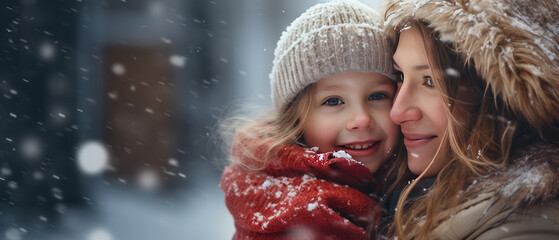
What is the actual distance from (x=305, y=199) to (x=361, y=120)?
0.40 m

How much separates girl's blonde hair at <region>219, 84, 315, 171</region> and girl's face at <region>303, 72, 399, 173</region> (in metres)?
0.10

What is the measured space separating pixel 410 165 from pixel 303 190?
0.40 m

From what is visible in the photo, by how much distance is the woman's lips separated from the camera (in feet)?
5.51

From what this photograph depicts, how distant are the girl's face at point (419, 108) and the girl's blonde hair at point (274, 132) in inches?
20.4

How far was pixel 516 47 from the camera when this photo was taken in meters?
1.31

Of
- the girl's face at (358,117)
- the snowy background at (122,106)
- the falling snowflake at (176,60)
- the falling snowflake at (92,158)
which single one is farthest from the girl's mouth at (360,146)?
the falling snowflake at (176,60)

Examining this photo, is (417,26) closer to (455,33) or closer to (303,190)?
(455,33)

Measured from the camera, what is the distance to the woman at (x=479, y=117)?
1.27 meters

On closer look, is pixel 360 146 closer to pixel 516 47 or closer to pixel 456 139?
pixel 456 139

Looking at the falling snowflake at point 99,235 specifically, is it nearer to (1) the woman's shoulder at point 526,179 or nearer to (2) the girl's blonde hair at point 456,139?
(2) the girl's blonde hair at point 456,139

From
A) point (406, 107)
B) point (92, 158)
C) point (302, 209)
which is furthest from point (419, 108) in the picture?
point (92, 158)

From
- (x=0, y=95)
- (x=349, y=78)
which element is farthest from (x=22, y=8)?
(x=349, y=78)

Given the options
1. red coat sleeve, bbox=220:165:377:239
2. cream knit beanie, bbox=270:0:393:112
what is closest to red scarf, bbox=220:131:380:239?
red coat sleeve, bbox=220:165:377:239

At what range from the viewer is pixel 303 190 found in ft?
6.00
